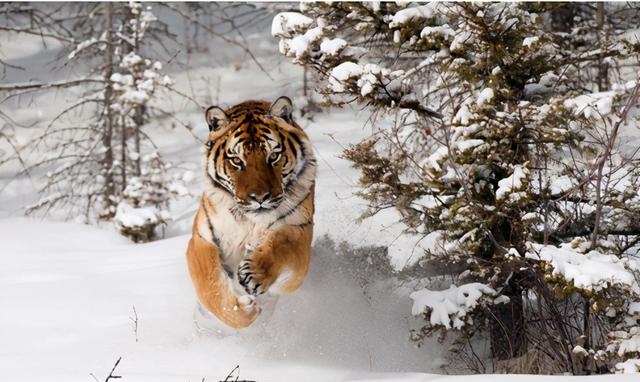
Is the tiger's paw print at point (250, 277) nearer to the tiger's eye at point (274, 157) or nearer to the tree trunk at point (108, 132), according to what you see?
the tiger's eye at point (274, 157)

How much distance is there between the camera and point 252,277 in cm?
646

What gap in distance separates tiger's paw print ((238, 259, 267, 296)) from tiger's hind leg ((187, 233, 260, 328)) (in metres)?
0.29

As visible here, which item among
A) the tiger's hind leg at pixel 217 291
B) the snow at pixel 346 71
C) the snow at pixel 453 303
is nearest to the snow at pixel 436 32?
the snow at pixel 346 71

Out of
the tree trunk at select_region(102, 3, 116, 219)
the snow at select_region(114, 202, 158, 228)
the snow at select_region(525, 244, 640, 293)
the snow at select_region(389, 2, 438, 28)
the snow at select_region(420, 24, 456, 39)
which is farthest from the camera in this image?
the tree trunk at select_region(102, 3, 116, 219)

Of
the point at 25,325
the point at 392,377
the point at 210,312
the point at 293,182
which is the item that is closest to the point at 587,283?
the point at 392,377

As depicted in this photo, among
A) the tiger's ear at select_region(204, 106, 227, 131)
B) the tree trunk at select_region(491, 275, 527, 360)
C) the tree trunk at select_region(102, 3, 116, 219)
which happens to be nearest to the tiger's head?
the tiger's ear at select_region(204, 106, 227, 131)

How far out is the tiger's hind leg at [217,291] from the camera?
267 inches

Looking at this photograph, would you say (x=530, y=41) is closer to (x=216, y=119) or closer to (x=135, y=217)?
(x=216, y=119)

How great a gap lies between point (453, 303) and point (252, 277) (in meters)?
1.53

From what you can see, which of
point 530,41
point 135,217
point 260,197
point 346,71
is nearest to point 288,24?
point 346,71

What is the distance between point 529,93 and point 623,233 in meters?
1.27

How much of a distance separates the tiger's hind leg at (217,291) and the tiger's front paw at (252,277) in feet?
0.95

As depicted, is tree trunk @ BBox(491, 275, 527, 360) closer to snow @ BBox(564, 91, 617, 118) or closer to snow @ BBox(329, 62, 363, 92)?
snow @ BBox(564, 91, 617, 118)

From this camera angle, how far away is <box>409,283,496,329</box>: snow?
677 centimetres
